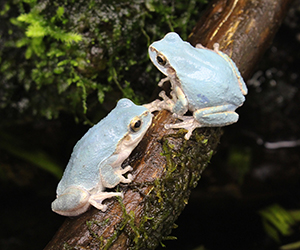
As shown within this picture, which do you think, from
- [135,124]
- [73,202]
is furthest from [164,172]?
[73,202]

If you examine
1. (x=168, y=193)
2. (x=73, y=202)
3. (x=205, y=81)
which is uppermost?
(x=205, y=81)

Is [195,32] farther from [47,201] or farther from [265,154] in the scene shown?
[47,201]

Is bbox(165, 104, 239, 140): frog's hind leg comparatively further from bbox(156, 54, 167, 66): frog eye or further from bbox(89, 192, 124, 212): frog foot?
bbox(89, 192, 124, 212): frog foot

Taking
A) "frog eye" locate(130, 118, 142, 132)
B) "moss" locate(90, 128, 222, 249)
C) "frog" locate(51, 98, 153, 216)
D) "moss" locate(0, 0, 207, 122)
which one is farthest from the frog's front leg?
"moss" locate(0, 0, 207, 122)

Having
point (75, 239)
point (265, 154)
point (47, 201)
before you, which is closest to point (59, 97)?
point (47, 201)

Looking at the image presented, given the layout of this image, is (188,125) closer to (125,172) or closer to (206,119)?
(206,119)

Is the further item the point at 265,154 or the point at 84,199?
the point at 265,154
